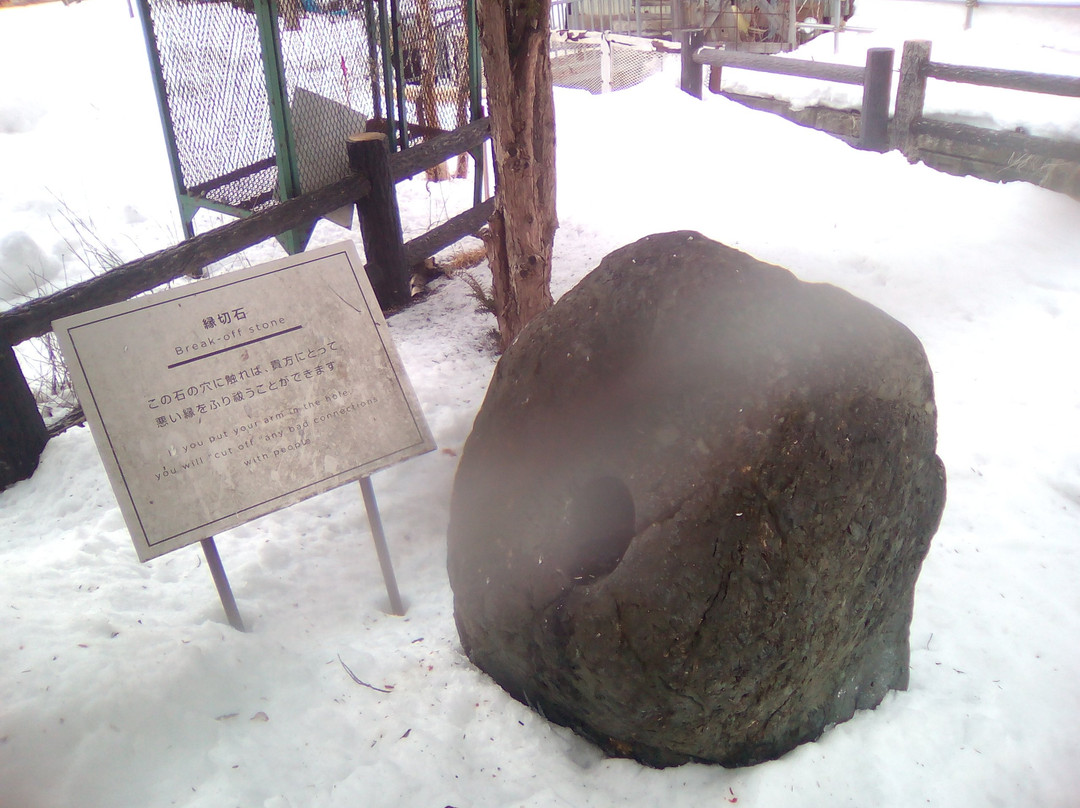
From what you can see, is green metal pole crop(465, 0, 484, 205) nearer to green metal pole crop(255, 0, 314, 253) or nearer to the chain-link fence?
the chain-link fence

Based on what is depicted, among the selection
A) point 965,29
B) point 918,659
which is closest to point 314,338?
point 918,659

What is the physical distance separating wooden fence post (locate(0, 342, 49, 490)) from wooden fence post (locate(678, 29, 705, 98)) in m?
7.37

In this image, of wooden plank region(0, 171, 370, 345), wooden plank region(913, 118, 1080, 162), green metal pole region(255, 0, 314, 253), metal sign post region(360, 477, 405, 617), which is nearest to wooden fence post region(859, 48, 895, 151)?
wooden plank region(913, 118, 1080, 162)

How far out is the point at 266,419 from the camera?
221 centimetres

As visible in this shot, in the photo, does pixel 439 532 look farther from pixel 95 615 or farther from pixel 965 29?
pixel 965 29

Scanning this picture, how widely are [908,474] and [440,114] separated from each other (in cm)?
499

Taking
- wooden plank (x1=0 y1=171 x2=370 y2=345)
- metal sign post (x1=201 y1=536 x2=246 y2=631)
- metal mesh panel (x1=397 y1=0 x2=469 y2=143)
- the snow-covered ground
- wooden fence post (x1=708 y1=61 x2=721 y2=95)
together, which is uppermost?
metal mesh panel (x1=397 y1=0 x2=469 y2=143)

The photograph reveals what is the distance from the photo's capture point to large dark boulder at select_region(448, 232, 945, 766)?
1.71 meters

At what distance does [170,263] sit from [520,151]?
1.71m

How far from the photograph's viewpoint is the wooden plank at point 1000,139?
5594mm

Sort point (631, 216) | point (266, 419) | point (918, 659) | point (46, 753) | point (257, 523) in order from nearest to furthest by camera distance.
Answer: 1. point (46, 753)
2. point (266, 419)
3. point (918, 659)
4. point (257, 523)
5. point (631, 216)

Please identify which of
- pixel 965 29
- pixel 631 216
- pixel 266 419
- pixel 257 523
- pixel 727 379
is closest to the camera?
pixel 727 379

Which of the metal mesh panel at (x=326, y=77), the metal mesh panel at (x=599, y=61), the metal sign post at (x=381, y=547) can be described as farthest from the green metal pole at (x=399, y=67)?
the metal mesh panel at (x=599, y=61)

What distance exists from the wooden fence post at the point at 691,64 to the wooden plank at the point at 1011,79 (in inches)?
111
